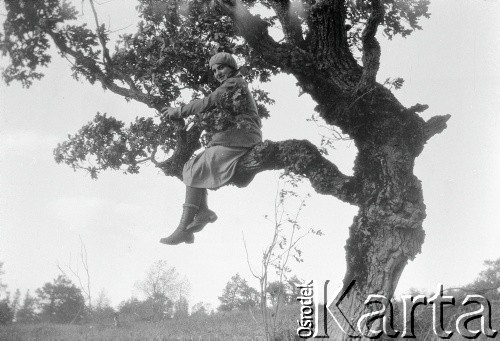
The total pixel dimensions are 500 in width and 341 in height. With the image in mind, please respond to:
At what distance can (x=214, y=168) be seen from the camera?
5133 mm

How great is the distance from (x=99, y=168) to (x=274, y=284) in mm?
3068

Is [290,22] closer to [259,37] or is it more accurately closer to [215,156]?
[259,37]

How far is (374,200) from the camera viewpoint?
179 inches

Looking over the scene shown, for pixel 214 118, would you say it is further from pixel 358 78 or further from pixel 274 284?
pixel 274 284

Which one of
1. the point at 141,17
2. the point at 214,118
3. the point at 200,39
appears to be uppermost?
the point at 141,17

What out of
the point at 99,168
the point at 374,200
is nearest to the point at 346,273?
the point at 374,200

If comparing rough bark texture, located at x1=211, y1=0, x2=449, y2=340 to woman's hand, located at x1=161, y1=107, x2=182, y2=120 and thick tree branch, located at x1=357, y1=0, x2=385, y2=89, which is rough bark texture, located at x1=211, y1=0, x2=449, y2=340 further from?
woman's hand, located at x1=161, y1=107, x2=182, y2=120

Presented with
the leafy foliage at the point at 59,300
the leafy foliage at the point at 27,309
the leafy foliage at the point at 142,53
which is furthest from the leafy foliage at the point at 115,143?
the leafy foliage at the point at 27,309

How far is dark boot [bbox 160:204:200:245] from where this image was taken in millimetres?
5043

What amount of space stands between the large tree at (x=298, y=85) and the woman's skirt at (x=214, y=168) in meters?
0.18

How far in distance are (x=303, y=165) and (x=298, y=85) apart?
96 centimetres

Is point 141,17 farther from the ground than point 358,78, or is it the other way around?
point 141,17

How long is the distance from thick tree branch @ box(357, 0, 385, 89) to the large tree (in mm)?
11

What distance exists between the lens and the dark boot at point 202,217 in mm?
5113
